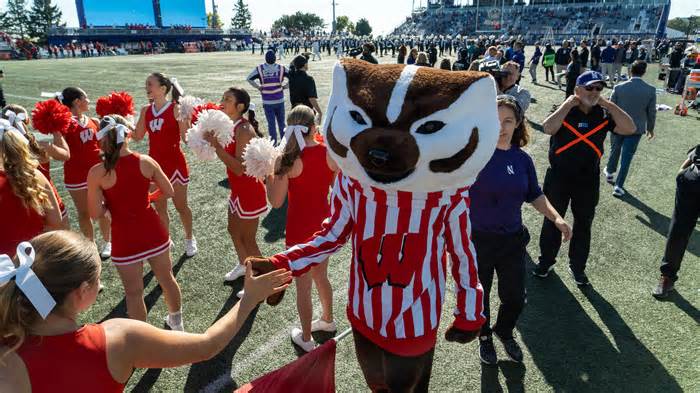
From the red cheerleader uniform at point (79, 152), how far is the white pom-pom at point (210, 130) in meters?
1.39

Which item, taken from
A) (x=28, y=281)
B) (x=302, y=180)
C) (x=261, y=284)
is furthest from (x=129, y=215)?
(x=28, y=281)

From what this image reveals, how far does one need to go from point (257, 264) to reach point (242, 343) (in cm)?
181

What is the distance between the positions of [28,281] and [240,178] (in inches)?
104

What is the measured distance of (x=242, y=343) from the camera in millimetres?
3502

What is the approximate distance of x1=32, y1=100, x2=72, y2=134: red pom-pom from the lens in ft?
12.9

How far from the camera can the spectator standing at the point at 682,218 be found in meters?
3.80

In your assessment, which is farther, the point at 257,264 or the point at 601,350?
the point at 601,350

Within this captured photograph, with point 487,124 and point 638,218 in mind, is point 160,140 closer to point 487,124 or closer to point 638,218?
point 487,124

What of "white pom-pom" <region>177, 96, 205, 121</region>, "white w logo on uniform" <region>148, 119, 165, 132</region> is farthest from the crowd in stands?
"white w logo on uniform" <region>148, 119, 165, 132</region>

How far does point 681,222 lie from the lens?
13.0 ft

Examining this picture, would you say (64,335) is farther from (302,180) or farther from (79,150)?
(79,150)

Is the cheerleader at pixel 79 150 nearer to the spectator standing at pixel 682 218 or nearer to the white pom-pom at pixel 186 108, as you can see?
the white pom-pom at pixel 186 108

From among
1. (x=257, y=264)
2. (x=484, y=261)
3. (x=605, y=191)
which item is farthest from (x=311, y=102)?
(x=257, y=264)

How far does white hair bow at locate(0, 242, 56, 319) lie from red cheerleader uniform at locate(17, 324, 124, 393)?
113 millimetres
